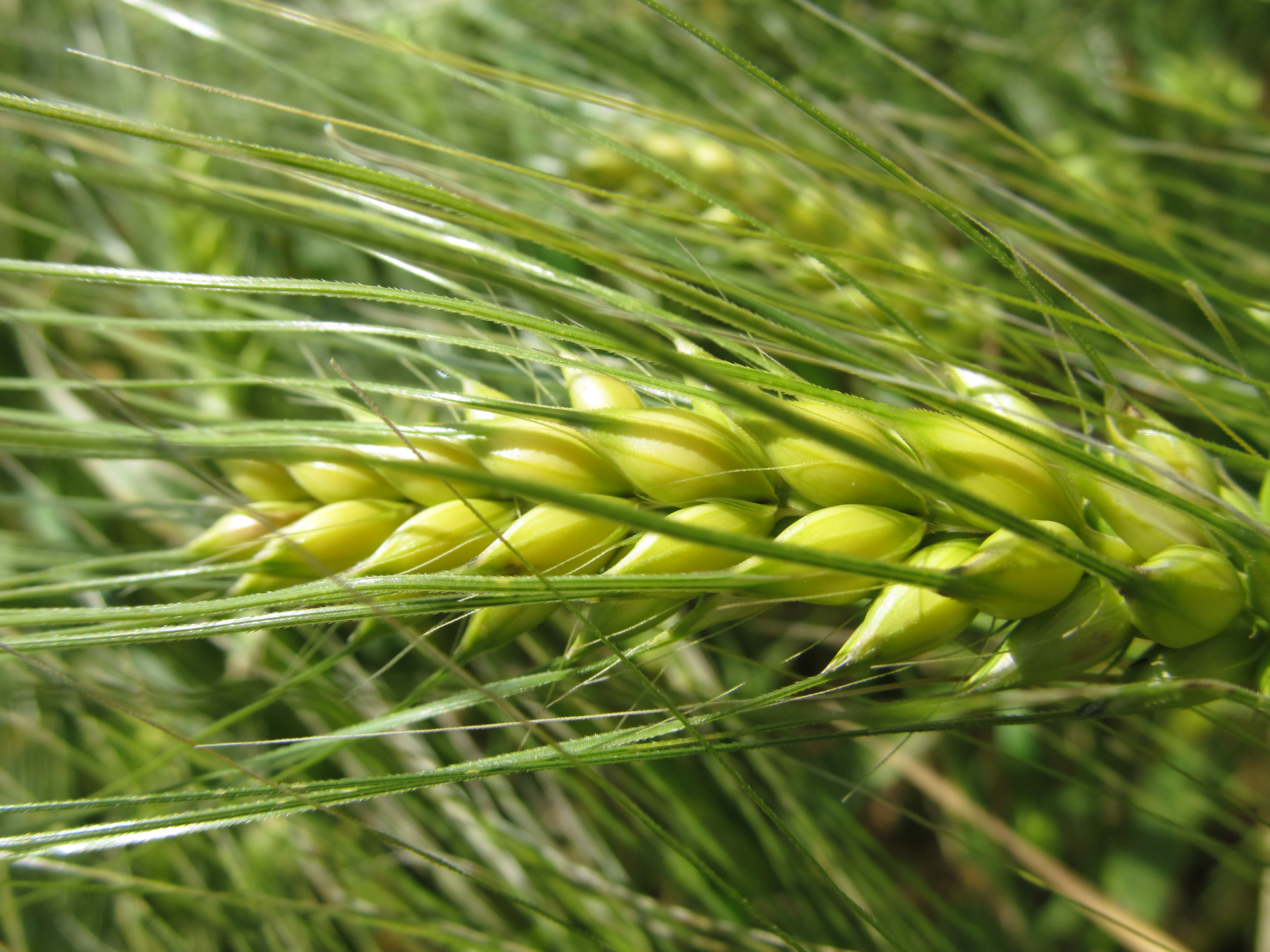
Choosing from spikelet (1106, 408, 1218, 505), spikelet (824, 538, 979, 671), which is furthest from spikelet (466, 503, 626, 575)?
spikelet (1106, 408, 1218, 505)

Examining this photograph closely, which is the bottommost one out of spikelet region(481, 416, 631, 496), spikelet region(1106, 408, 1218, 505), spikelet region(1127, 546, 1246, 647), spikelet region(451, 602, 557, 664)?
spikelet region(1127, 546, 1246, 647)

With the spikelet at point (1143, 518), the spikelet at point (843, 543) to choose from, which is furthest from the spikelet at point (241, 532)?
the spikelet at point (1143, 518)

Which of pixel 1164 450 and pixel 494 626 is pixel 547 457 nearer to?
pixel 494 626

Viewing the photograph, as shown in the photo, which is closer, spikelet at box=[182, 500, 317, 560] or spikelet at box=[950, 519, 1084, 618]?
spikelet at box=[950, 519, 1084, 618]

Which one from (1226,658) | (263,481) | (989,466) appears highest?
(263,481)

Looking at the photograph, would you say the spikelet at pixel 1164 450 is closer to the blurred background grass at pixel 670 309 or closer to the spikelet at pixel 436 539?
the blurred background grass at pixel 670 309

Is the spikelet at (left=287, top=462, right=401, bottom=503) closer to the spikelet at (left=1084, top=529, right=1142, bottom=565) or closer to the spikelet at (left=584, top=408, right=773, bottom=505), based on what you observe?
the spikelet at (left=584, top=408, right=773, bottom=505)

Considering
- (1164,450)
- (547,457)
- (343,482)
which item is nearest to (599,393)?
(547,457)
